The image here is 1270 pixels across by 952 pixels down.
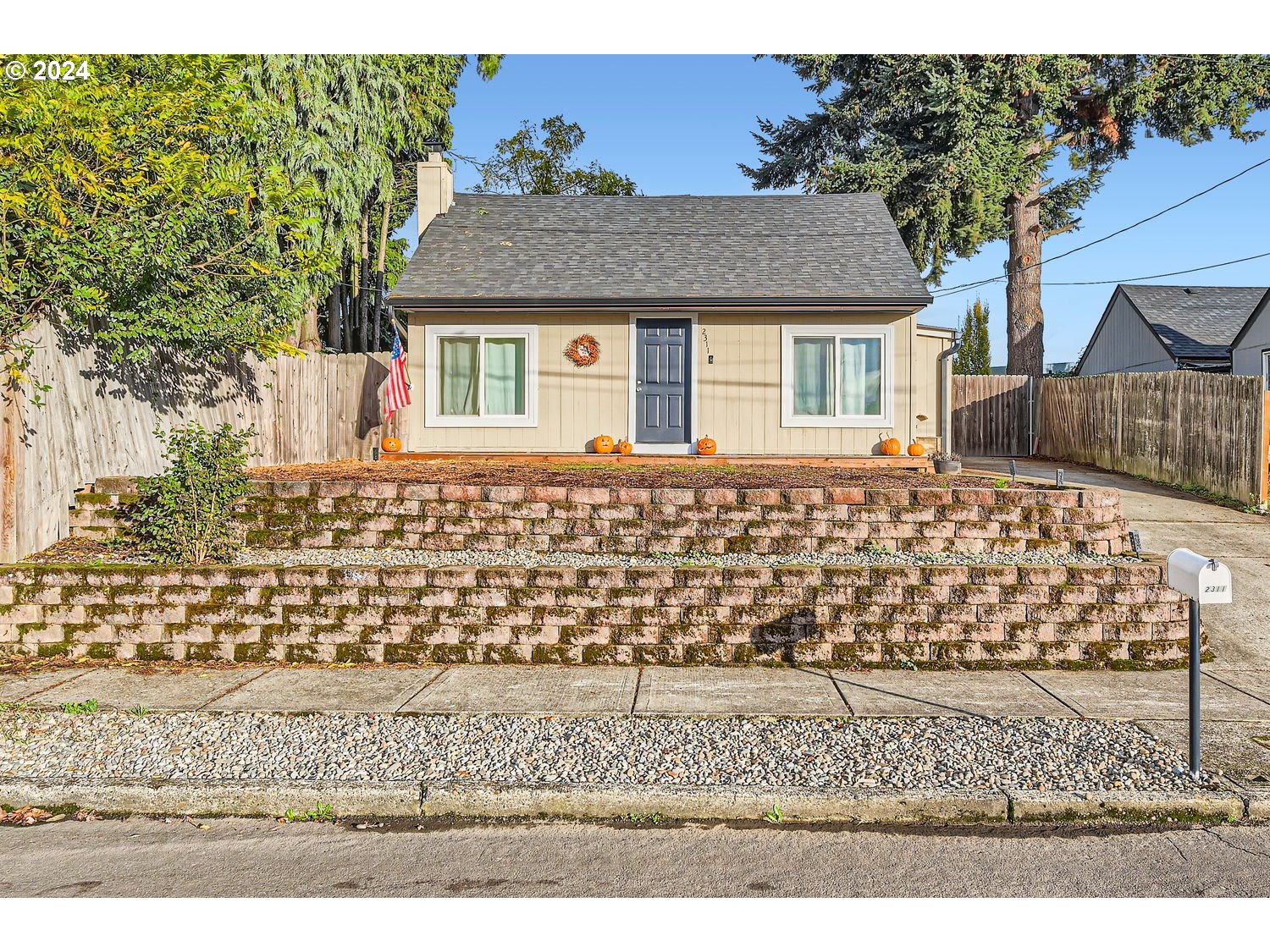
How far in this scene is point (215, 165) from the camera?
10.7 m

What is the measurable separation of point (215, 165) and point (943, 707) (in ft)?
32.4

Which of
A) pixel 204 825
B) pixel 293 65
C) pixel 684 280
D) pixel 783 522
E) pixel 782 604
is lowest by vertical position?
pixel 204 825

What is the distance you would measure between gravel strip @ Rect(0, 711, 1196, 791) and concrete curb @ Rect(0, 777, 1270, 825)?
0.34 feet

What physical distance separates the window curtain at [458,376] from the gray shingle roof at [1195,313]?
2086 cm

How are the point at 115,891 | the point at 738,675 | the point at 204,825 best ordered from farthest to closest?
the point at 738,675 < the point at 204,825 < the point at 115,891

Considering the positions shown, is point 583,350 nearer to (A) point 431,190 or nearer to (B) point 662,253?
(B) point 662,253

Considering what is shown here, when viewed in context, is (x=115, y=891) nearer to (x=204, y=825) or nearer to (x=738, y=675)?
(x=204, y=825)

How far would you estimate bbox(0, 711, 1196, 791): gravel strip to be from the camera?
4.63m

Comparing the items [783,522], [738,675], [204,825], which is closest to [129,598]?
[204,825]

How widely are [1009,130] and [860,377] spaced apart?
12450 mm

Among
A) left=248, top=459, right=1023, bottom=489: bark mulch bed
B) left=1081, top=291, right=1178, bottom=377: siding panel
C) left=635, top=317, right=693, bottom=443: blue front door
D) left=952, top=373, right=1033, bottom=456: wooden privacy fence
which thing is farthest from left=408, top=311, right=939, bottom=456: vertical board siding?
left=1081, top=291, right=1178, bottom=377: siding panel

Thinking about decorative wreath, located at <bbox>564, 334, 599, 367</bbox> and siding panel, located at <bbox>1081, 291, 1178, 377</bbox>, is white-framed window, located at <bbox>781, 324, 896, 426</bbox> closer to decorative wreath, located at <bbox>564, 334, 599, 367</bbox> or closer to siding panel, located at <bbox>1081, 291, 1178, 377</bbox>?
decorative wreath, located at <bbox>564, 334, 599, 367</bbox>

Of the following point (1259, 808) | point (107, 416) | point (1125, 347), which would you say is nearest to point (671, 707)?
point (1259, 808)

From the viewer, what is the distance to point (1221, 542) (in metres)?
10.0
